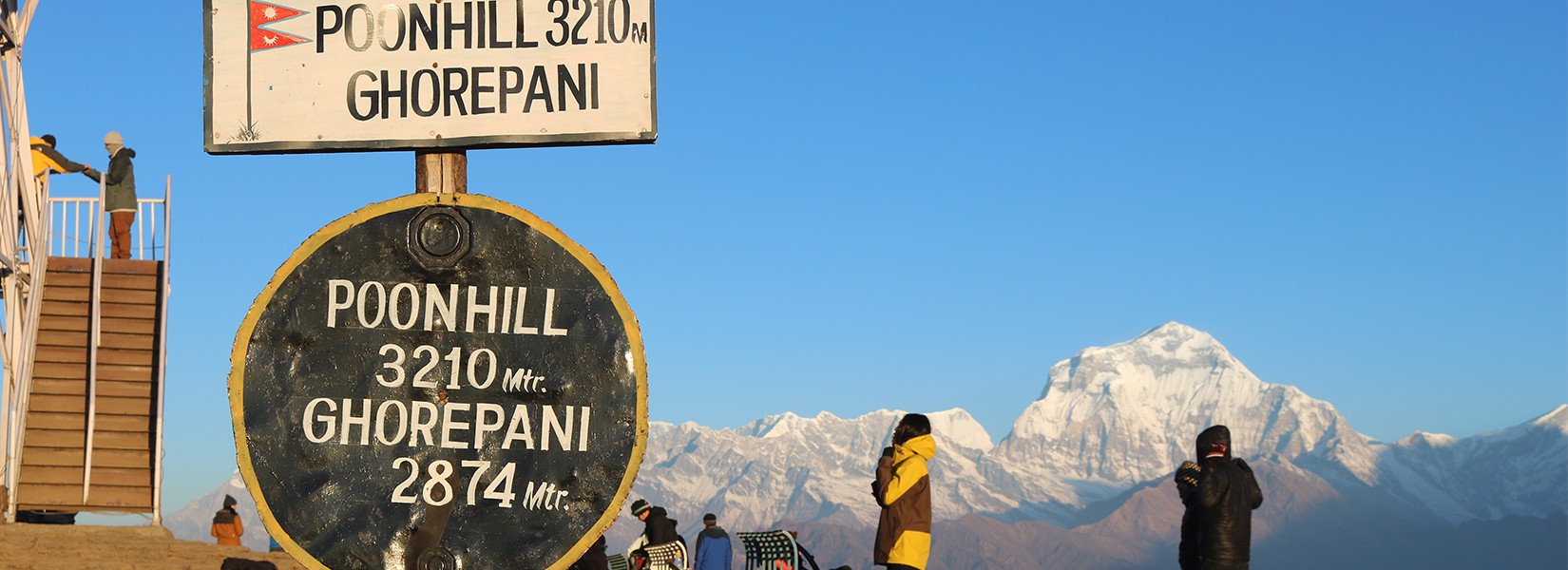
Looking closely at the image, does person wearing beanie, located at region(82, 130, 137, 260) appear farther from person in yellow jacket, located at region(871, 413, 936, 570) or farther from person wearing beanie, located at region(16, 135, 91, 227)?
person in yellow jacket, located at region(871, 413, 936, 570)

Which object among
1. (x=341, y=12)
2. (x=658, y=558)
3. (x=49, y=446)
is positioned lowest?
(x=658, y=558)

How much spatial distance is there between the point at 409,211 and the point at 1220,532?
6721 millimetres

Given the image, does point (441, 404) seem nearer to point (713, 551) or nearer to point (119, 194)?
point (713, 551)

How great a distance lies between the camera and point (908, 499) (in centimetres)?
916

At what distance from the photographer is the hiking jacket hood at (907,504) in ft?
29.9

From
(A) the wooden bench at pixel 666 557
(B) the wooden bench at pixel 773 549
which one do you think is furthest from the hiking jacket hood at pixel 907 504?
(B) the wooden bench at pixel 773 549

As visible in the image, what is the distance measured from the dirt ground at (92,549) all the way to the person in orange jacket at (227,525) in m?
5.63

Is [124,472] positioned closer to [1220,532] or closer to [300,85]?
[1220,532]

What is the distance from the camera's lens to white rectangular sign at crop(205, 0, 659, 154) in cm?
368

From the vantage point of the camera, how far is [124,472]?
1852cm

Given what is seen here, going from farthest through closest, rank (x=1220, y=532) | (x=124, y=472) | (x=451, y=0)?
(x=124, y=472), (x=1220, y=532), (x=451, y=0)

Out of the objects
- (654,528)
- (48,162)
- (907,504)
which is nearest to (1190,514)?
(907,504)

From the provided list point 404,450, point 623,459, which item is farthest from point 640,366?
point 404,450

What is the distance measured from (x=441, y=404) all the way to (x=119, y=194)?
18800mm
